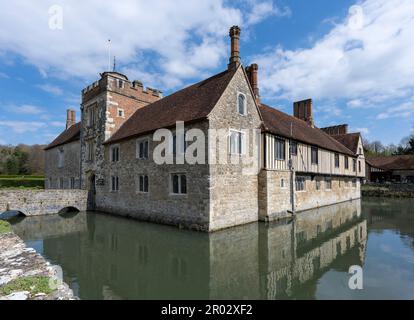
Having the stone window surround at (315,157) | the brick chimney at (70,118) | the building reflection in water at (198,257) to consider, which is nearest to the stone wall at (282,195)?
the building reflection in water at (198,257)

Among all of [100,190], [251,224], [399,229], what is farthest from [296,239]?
[100,190]

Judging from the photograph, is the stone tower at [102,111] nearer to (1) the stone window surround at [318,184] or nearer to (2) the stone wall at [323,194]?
(2) the stone wall at [323,194]

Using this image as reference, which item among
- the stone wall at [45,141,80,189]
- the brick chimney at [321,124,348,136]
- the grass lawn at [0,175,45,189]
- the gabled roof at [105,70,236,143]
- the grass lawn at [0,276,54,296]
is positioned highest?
the brick chimney at [321,124,348,136]

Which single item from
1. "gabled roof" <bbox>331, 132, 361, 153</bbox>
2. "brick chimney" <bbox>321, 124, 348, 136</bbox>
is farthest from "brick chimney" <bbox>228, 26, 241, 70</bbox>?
"brick chimney" <bbox>321, 124, 348, 136</bbox>

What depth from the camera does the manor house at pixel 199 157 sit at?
11.9m

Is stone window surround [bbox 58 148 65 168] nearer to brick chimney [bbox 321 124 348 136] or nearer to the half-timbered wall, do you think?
the half-timbered wall

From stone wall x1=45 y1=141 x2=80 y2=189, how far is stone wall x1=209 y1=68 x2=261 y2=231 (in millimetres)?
14644

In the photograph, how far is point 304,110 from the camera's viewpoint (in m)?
26.7

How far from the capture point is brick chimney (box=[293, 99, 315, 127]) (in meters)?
26.3

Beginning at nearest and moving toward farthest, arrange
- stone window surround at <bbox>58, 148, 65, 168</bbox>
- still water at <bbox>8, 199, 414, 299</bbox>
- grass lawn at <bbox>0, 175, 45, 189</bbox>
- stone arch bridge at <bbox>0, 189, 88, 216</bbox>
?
still water at <bbox>8, 199, 414, 299</bbox>, stone arch bridge at <bbox>0, 189, 88, 216</bbox>, stone window surround at <bbox>58, 148, 65, 168</bbox>, grass lawn at <bbox>0, 175, 45, 189</bbox>

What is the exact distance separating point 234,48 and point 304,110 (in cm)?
1546

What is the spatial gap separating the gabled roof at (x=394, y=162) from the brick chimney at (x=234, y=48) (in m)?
35.3
